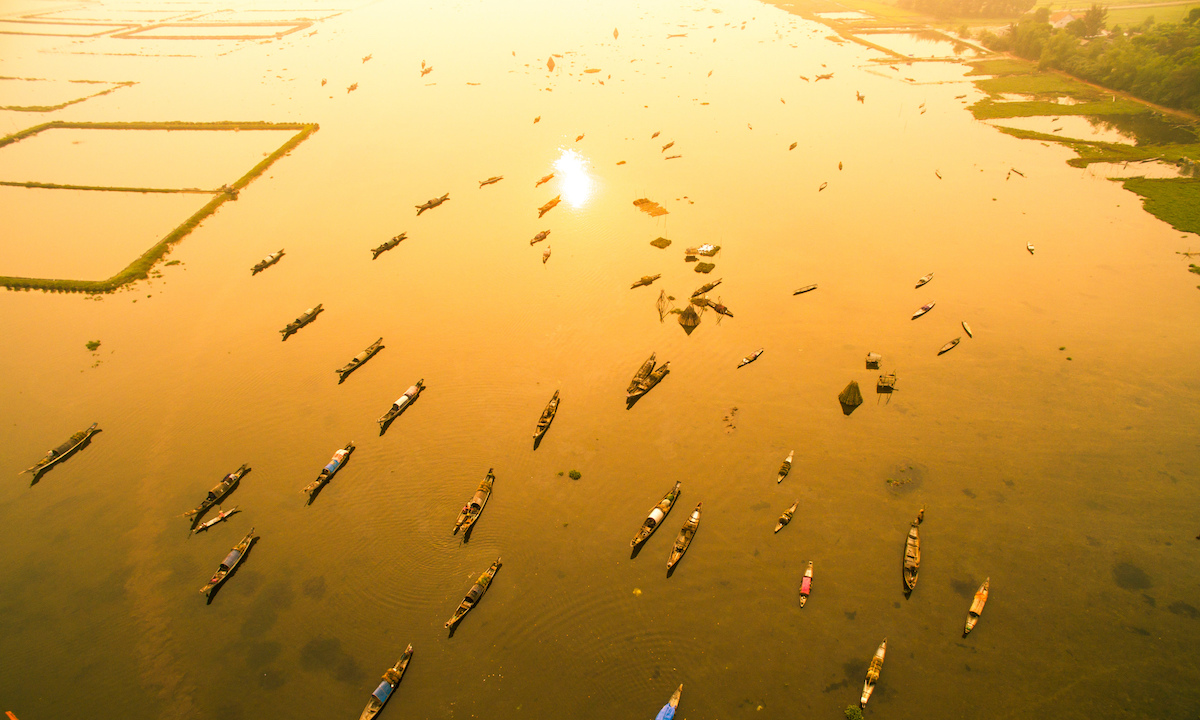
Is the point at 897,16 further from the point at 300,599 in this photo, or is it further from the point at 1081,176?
the point at 300,599

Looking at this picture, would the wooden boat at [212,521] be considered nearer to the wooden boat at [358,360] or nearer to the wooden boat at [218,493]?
the wooden boat at [218,493]

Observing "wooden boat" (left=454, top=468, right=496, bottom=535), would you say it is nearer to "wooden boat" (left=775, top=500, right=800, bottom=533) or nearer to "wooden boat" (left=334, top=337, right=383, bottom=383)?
"wooden boat" (left=334, top=337, right=383, bottom=383)

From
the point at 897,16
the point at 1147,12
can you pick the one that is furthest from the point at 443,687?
the point at 1147,12

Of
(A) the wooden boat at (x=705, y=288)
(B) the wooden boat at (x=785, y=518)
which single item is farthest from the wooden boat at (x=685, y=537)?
(A) the wooden boat at (x=705, y=288)

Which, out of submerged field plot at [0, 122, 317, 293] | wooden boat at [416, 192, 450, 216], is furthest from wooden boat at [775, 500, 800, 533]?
submerged field plot at [0, 122, 317, 293]

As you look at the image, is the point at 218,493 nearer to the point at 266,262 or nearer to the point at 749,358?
the point at 266,262
